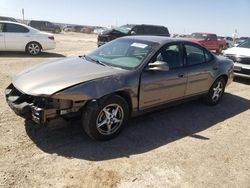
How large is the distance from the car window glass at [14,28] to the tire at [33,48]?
64 centimetres

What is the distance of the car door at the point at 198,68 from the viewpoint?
5370mm

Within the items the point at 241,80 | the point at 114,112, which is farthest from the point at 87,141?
the point at 241,80

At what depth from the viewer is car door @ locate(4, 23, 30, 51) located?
467 inches

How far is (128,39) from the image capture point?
5355 mm

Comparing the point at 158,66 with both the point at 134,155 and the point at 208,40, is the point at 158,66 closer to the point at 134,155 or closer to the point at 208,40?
the point at 134,155

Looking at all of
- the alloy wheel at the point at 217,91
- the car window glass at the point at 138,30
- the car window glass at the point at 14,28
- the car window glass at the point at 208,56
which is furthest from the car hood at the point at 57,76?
the car window glass at the point at 138,30

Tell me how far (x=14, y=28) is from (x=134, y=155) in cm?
1030

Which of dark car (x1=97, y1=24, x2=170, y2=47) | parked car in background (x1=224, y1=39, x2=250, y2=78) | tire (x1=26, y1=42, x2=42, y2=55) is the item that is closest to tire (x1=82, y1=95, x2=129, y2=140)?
parked car in background (x1=224, y1=39, x2=250, y2=78)

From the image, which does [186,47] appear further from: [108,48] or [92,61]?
[92,61]

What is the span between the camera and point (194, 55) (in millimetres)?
5594

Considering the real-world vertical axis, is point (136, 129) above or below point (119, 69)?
below

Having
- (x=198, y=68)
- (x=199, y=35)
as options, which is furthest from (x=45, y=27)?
(x=198, y=68)

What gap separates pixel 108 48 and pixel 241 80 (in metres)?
6.04

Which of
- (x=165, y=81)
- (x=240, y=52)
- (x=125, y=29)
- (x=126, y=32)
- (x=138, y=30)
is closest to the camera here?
(x=165, y=81)
